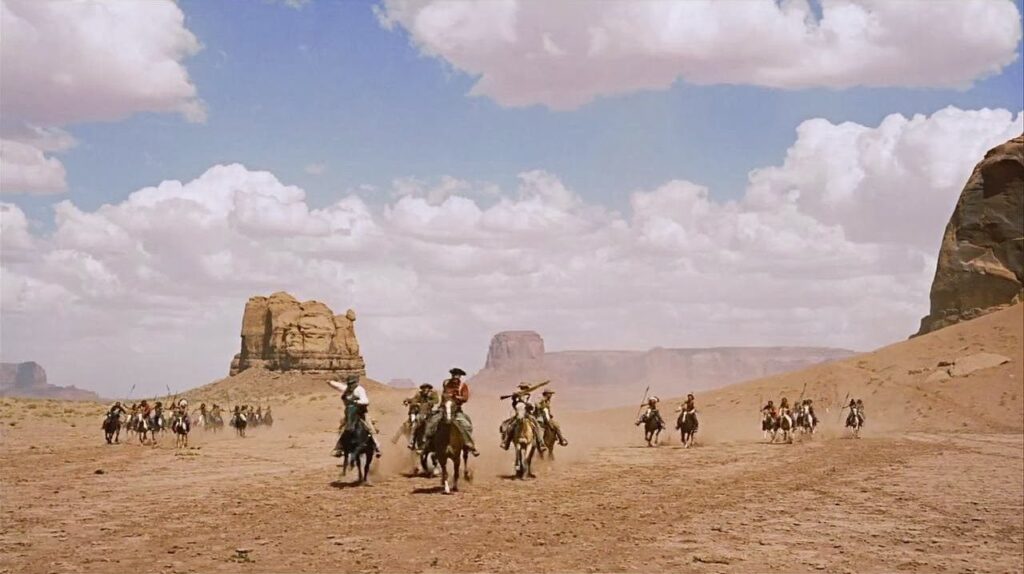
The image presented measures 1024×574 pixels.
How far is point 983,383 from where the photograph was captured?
68938mm

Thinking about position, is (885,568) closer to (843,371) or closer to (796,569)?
(796,569)

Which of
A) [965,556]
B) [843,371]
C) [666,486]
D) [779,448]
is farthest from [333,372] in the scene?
[965,556]

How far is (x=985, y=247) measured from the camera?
89.1 meters

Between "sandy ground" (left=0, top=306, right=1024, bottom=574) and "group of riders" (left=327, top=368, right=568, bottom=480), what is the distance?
110 cm

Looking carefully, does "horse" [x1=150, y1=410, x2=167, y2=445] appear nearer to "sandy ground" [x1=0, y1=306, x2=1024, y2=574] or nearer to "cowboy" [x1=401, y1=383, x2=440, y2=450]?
"sandy ground" [x1=0, y1=306, x2=1024, y2=574]

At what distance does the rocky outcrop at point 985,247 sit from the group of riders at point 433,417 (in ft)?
229

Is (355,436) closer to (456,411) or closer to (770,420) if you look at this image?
(456,411)

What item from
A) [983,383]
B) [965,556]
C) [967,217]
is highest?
[967,217]

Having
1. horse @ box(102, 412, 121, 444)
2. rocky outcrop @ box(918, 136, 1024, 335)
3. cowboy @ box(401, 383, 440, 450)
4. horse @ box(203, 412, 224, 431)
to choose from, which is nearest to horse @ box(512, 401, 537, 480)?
cowboy @ box(401, 383, 440, 450)

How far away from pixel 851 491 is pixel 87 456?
26248mm

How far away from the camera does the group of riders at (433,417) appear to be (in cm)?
2205

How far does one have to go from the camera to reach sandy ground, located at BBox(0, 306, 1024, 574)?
49.0 ft

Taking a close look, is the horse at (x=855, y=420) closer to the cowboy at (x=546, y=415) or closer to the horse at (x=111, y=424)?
the cowboy at (x=546, y=415)

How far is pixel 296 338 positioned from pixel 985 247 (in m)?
69.8
